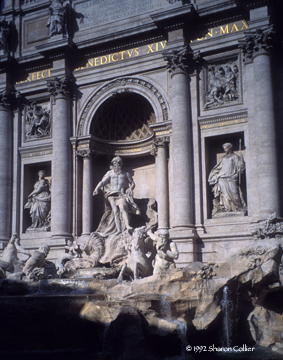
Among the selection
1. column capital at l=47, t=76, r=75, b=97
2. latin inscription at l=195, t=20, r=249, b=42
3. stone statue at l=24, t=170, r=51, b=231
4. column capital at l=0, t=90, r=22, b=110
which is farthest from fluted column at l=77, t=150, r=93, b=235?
latin inscription at l=195, t=20, r=249, b=42

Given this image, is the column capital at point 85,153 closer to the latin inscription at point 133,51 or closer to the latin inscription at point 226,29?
the latin inscription at point 133,51

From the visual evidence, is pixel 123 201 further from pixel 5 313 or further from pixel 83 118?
pixel 5 313

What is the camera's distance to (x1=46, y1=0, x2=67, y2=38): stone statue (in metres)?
24.1

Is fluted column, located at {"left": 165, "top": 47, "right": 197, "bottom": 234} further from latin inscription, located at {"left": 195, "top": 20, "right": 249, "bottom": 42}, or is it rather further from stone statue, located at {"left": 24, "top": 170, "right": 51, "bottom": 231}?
stone statue, located at {"left": 24, "top": 170, "right": 51, "bottom": 231}

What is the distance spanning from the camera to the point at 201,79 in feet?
70.8

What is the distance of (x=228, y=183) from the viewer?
66.4 feet

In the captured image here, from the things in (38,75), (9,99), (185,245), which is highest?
(38,75)

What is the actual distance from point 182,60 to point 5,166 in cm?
1003

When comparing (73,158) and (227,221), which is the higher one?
(73,158)

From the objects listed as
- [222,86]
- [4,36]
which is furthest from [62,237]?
[4,36]

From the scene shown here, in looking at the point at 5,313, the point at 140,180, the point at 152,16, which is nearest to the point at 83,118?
the point at 140,180

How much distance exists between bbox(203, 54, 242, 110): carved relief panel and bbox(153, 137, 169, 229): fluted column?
250 cm

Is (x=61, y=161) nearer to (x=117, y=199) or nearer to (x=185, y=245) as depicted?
(x=117, y=199)

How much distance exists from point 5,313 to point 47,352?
1921 millimetres
